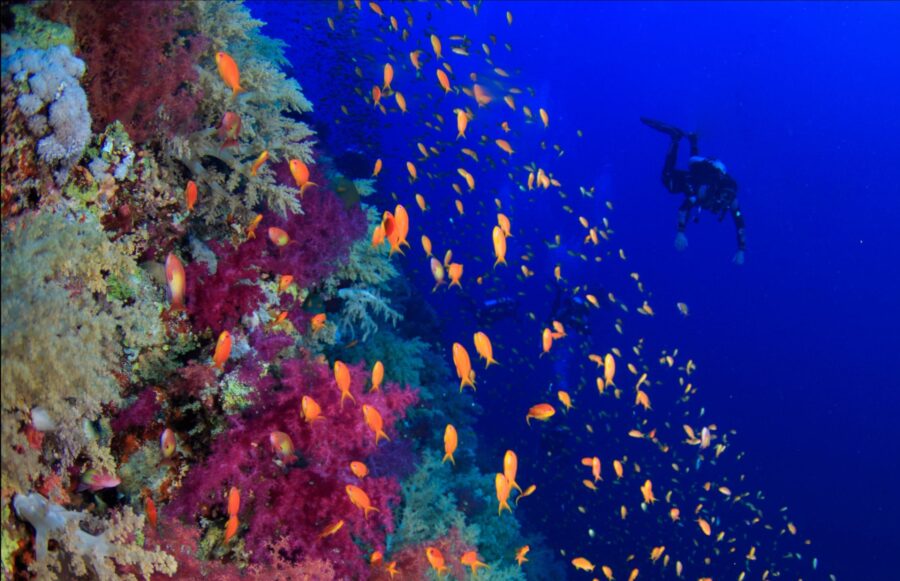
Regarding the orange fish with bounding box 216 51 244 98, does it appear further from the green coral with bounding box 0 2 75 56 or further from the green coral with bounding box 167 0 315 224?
the green coral with bounding box 0 2 75 56

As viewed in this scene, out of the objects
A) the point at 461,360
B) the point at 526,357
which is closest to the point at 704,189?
the point at 526,357

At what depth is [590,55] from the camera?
95625 millimetres

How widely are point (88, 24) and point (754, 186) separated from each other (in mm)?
110834

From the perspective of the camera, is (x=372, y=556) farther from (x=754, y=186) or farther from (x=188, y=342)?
(x=754, y=186)

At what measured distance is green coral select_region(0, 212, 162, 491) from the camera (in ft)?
6.88

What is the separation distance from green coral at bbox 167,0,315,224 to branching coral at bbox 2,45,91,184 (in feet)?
3.05

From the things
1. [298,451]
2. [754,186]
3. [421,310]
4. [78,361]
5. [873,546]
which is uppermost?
[754,186]

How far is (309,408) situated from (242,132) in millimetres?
2392

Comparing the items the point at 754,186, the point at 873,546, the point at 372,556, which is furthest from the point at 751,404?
the point at 372,556

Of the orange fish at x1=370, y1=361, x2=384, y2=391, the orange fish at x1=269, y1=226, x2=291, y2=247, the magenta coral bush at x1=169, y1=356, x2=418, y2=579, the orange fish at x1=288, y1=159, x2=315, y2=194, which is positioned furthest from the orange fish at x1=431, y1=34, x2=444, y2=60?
the magenta coral bush at x1=169, y1=356, x2=418, y2=579

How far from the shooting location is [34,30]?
8.78ft

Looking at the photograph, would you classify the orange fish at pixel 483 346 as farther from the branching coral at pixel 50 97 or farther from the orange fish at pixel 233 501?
the branching coral at pixel 50 97

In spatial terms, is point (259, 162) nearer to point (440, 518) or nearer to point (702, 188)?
point (440, 518)

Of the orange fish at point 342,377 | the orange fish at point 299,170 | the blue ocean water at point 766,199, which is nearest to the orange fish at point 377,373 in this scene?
the orange fish at point 342,377
